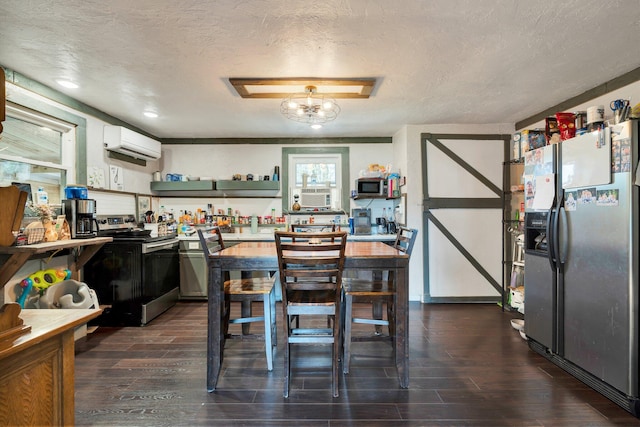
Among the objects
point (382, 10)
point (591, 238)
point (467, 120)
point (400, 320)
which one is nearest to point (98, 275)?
point (400, 320)

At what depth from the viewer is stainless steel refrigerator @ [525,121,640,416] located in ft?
6.18

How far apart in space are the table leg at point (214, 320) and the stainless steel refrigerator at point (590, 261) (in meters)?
2.48

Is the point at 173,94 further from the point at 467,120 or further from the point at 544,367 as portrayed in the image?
the point at 544,367

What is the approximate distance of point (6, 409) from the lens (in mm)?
925

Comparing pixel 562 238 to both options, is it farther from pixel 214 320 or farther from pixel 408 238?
pixel 214 320

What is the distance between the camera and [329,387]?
2148 mm

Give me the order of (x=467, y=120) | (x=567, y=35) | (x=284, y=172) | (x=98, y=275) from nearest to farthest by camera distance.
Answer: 1. (x=567, y=35)
2. (x=98, y=275)
3. (x=467, y=120)
4. (x=284, y=172)

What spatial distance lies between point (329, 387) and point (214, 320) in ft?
2.98

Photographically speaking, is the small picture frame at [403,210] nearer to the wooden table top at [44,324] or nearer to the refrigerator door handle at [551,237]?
the refrigerator door handle at [551,237]

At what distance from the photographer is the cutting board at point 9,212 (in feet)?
2.92

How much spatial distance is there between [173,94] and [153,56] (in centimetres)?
79

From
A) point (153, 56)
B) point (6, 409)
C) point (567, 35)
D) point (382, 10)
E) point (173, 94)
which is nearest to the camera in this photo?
point (6, 409)

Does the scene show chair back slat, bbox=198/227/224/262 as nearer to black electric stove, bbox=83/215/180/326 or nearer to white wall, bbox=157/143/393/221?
black electric stove, bbox=83/215/180/326

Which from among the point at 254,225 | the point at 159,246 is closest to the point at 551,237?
the point at 254,225
